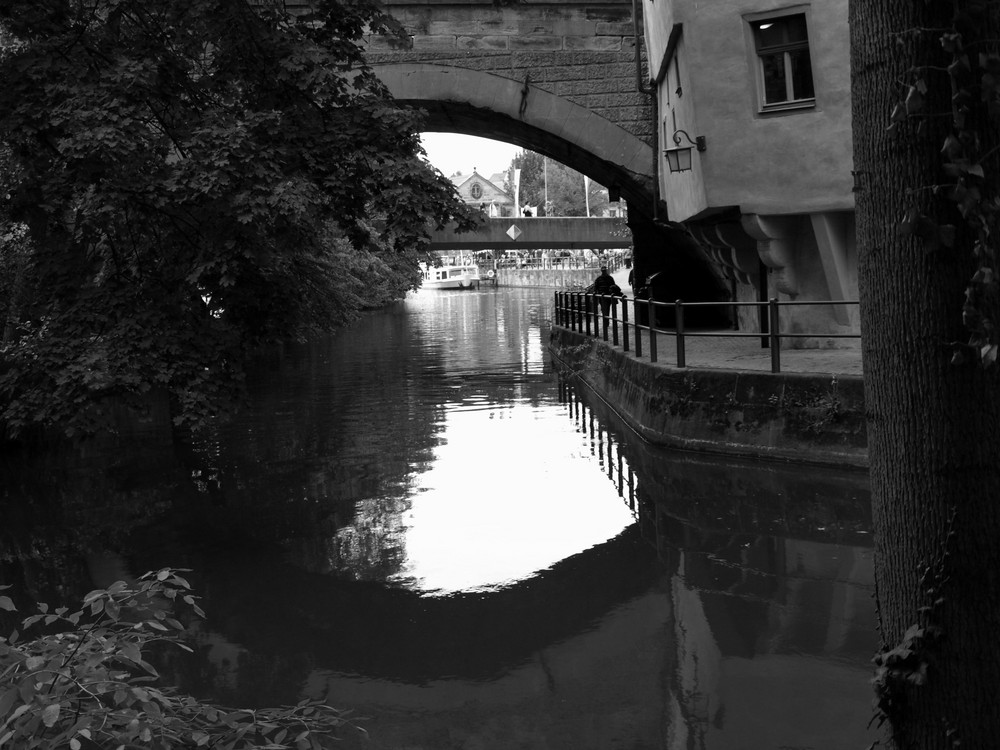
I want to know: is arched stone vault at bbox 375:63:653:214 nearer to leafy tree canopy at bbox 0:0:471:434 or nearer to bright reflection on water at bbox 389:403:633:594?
bright reflection on water at bbox 389:403:633:594

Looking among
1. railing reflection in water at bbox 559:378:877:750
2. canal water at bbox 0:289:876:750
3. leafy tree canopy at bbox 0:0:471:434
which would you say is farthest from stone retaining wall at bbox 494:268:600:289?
leafy tree canopy at bbox 0:0:471:434

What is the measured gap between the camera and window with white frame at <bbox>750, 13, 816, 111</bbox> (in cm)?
1559

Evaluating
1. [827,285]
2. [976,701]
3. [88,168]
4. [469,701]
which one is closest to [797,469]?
[827,285]

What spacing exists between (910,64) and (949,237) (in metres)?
0.48

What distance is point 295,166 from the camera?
1049 centimetres

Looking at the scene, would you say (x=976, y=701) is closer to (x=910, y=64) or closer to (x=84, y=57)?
(x=910, y=64)

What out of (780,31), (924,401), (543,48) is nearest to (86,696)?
(924,401)

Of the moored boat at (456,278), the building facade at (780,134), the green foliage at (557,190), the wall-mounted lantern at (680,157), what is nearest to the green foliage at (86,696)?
the building facade at (780,134)

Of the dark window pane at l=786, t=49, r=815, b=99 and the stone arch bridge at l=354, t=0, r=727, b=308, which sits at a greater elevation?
the stone arch bridge at l=354, t=0, r=727, b=308

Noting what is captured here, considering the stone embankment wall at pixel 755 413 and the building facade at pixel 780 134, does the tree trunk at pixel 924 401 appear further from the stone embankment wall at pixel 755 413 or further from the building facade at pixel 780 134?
the building facade at pixel 780 134

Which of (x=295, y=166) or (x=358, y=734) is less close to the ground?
(x=295, y=166)

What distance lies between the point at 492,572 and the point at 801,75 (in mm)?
9829

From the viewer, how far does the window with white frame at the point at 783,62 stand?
15.6m

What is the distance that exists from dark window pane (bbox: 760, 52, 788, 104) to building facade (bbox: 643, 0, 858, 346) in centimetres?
1
